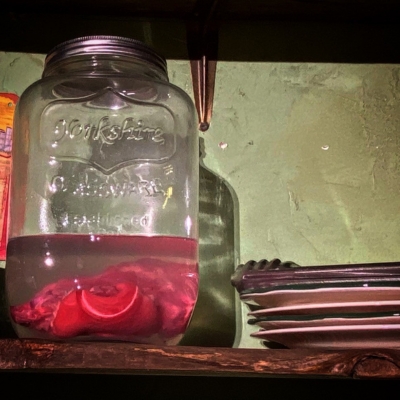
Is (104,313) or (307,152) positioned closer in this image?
(104,313)

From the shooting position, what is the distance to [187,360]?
0.57 meters

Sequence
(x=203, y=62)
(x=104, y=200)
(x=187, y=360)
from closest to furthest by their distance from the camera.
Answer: (x=187, y=360) → (x=104, y=200) → (x=203, y=62)

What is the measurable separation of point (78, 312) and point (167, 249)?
120 mm

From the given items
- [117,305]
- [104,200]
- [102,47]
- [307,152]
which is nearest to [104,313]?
[117,305]

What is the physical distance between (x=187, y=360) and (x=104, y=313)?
10 centimetres

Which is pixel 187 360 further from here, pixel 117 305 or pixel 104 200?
pixel 104 200

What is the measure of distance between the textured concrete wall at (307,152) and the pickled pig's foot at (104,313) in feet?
0.97

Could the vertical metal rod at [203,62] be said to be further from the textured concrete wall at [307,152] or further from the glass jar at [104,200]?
the glass jar at [104,200]

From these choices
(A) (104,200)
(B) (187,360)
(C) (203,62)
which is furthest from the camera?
(C) (203,62)

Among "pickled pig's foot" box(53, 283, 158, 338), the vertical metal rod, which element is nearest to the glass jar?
"pickled pig's foot" box(53, 283, 158, 338)

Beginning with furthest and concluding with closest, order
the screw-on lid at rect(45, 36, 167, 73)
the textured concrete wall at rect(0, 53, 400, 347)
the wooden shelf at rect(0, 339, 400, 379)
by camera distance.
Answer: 1. the textured concrete wall at rect(0, 53, 400, 347)
2. the screw-on lid at rect(45, 36, 167, 73)
3. the wooden shelf at rect(0, 339, 400, 379)

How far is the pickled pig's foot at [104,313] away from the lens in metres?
0.61

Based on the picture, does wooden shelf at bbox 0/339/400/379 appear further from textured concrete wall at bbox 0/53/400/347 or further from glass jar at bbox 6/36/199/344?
textured concrete wall at bbox 0/53/400/347

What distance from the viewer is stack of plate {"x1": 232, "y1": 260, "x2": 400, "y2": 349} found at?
2.04ft
